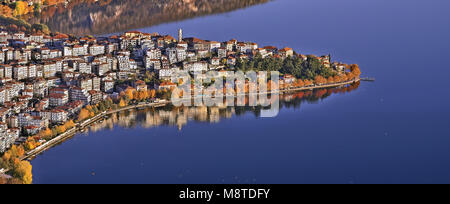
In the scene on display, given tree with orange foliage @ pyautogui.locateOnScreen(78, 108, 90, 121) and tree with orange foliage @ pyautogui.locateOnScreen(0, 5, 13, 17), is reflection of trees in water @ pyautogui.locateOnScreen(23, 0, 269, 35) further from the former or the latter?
tree with orange foliage @ pyautogui.locateOnScreen(78, 108, 90, 121)

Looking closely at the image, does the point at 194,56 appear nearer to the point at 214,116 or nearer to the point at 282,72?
the point at 282,72

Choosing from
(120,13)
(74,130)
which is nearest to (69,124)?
(74,130)

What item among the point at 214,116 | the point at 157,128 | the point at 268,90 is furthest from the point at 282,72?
the point at 157,128

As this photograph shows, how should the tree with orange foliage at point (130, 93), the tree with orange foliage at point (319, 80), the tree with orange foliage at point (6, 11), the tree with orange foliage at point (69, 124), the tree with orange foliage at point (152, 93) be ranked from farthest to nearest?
1. the tree with orange foliage at point (6, 11)
2. the tree with orange foliage at point (319, 80)
3. the tree with orange foliage at point (152, 93)
4. the tree with orange foliage at point (130, 93)
5. the tree with orange foliage at point (69, 124)

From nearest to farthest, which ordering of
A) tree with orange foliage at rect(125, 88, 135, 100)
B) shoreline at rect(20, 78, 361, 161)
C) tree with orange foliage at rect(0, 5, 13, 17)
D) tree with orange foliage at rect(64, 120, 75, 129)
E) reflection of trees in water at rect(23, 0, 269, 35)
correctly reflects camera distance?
shoreline at rect(20, 78, 361, 161)
tree with orange foliage at rect(64, 120, 75, 129)
tree with orange foliage at rect(125, 88, 135, 100)
reflection of trees in water at rect(23, 0, 269, 35)
tree with orange foliage at rect(0, 5, 13, 17)

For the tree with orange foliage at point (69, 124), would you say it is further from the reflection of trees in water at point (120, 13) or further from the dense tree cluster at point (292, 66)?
the reflection of trees in water at point (120, 13)

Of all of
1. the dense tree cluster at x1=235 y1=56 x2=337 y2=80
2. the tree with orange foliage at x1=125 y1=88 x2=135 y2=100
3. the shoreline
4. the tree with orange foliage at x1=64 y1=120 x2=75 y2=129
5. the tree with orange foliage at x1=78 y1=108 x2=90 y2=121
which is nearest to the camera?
the shoreline

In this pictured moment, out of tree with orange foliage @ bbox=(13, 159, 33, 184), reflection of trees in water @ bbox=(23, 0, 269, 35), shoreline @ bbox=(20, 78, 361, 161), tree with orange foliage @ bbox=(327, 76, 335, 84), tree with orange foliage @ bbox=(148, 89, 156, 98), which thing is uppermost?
reflection of trees in water @ bbox=(23, 0, 269, 35)

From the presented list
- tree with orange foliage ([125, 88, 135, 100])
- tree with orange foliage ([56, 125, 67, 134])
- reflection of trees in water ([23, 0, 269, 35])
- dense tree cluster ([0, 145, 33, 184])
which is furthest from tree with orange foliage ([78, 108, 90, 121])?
reflection of trees in water ([23, 0, 269, 35])

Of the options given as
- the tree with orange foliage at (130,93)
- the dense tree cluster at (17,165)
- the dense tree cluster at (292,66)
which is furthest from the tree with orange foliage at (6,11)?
the dense tree cluster at (17,165)
